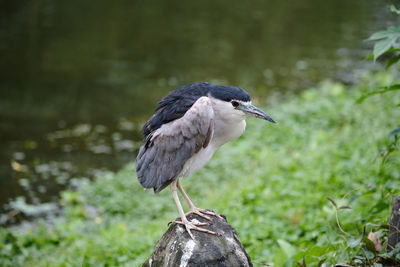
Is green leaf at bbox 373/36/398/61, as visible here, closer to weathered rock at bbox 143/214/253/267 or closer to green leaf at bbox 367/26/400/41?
green leaf at bbox 367/26/400/41

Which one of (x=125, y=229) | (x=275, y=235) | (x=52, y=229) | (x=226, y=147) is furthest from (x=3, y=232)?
(x=226, y=147)

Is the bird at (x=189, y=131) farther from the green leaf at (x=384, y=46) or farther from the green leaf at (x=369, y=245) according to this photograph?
the green leaf at (x=369, y=245)

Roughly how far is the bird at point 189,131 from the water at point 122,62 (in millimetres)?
4350

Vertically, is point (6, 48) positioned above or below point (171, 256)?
above

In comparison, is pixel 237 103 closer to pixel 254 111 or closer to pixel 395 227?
pixel 254 111

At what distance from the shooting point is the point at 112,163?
858 centimetres

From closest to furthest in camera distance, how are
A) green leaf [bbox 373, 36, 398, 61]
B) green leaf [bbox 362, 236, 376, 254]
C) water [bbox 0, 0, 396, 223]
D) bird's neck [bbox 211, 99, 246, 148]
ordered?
green leaf [bbox 373, 36, 398, 61] → green leaf [bbox 362, 236, 376, 254] → bird's neck [bbox 211, 99, 246, 148] → water [bbox 0, 0, 396, 223]

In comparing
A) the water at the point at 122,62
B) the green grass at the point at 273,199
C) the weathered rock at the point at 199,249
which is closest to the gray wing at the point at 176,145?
the weathered rock at the point at 199,249

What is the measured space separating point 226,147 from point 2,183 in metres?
3.81

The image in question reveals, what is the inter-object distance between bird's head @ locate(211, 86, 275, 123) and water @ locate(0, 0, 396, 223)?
4811 millimetres

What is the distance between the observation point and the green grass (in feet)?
14.0

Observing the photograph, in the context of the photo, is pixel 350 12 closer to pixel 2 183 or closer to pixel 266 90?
pixel 266 90

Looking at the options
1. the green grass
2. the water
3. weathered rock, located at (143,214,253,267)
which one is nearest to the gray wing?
weathered rock, located at (143,214,253,267)

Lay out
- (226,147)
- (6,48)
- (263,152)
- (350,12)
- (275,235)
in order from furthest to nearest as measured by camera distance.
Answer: (350,12), (6,48), (226,147), (263,152), (275,235)
